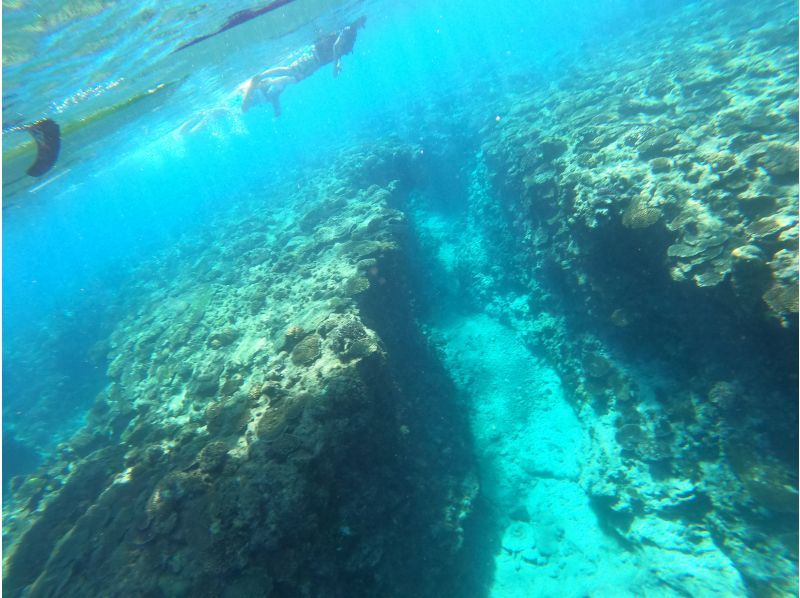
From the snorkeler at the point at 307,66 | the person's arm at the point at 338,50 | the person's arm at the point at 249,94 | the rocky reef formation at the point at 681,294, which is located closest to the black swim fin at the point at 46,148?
the rocky reef formation at the point at 681,294

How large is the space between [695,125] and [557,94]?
10.2 m

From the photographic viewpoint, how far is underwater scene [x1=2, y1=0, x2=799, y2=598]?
6.36m

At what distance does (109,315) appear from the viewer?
68.2 ft

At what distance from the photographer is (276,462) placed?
245 inches

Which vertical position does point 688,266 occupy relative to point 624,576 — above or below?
above

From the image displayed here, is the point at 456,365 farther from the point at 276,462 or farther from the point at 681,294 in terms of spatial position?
the point at 276,462

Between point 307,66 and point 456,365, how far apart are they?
23.4 meters

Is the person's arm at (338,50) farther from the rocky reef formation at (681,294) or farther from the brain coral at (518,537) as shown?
the brain coral at (518,537)

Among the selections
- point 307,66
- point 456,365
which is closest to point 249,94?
point 307,66

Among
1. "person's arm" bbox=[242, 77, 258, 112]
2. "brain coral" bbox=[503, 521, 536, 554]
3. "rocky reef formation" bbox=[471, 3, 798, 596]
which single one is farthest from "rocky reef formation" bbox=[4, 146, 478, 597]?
"person's arm" bbox=[242, 77, 258, 112]

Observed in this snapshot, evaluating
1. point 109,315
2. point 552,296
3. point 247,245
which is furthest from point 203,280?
point 552,296

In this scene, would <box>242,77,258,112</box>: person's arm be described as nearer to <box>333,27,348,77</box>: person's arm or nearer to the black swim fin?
<box>333,27,348,77</box>: person's arm

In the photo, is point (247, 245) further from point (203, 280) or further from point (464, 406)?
point (464, 406)

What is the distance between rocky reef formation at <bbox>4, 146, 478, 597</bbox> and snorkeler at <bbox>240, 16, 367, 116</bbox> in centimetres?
1487
